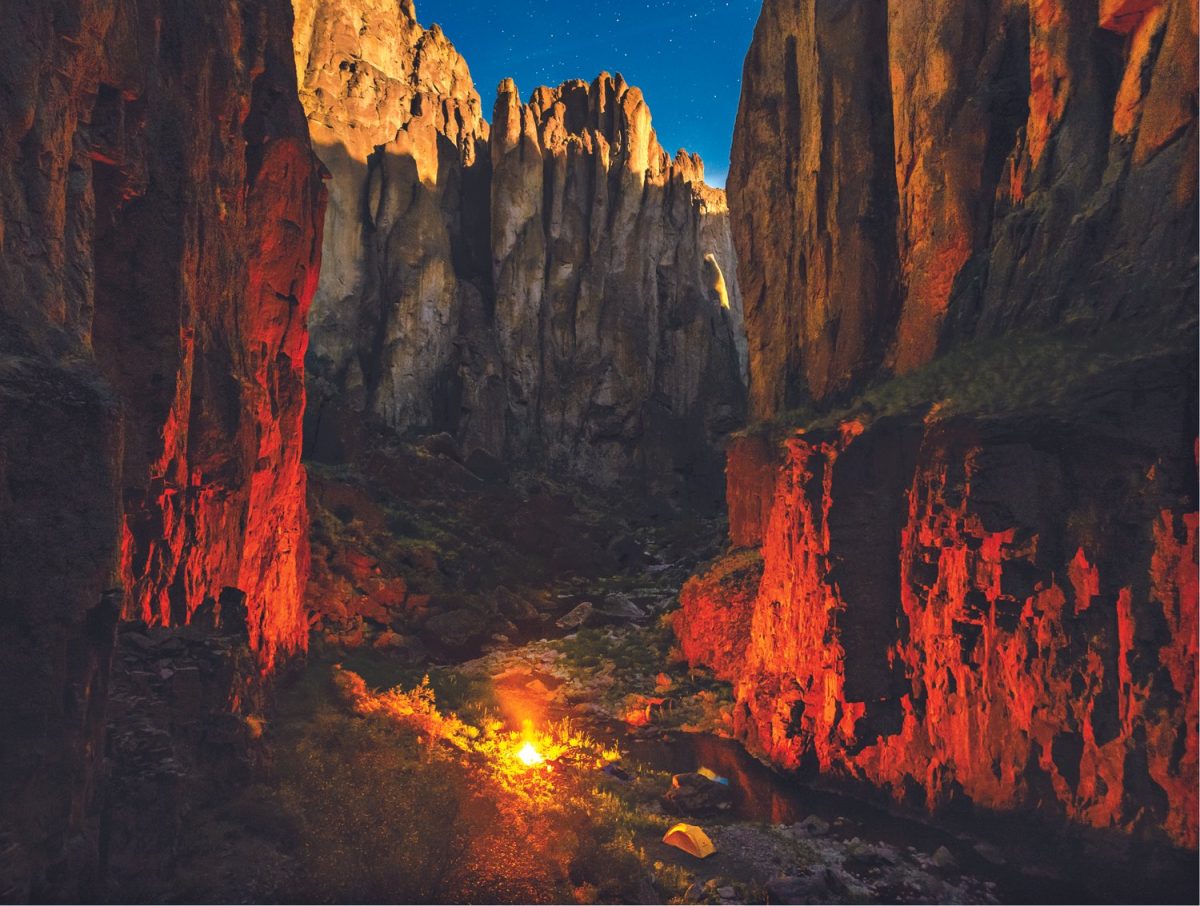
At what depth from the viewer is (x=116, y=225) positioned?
13047 mm

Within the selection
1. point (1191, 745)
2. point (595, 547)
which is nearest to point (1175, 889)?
point (1191, 745)

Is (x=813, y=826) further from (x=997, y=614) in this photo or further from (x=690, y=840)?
(x=997, y=614)

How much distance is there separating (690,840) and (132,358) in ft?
46.5

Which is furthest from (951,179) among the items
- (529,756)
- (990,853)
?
(529,756)

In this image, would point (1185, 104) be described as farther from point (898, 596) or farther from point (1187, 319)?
point (898, 596)

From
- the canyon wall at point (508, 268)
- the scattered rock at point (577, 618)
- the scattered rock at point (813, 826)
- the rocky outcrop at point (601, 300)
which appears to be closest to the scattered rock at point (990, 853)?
the scattered rock at point (813, 826)

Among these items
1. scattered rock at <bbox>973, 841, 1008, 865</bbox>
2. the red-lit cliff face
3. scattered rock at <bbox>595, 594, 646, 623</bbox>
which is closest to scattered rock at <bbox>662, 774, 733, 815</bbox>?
the red-lit cliff face

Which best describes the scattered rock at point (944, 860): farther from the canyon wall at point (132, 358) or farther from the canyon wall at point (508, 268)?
the canyon wall at point (508, 268)

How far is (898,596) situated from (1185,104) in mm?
12153

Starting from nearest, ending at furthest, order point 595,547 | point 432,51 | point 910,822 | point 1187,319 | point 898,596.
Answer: point 1187,319 < point 910,822 < point 898,596 < point 595,547 < point 432,51

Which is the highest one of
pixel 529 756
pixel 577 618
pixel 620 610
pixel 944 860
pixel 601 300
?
pixel 601 300

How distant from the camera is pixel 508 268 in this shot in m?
70.2

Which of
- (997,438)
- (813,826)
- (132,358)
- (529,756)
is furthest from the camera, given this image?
(529,756)

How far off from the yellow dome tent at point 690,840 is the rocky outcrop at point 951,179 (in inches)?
540
